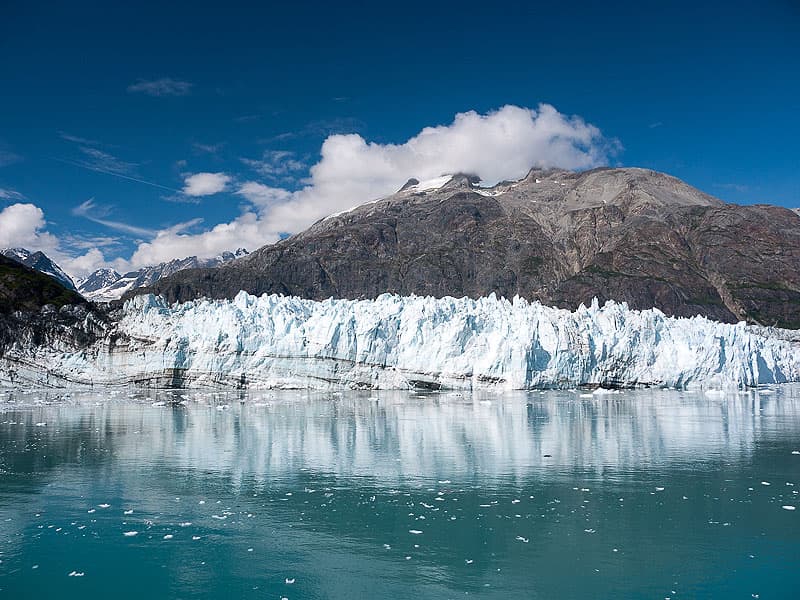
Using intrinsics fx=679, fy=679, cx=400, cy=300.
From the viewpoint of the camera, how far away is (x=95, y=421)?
25531 mm

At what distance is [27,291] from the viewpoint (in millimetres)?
47062

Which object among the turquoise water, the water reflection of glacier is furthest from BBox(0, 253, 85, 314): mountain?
the turquoise water

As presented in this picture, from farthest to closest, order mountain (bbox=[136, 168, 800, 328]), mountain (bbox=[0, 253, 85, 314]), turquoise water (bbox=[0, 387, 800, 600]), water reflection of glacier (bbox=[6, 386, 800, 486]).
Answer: mountain (bbox=[136, 168, 800, 328]) → mountain (bbox=[0, 253, 85, 314]) → water reflection of glacier (bbox=[6, 386, 800, 486]) → turquoise water (bbox=[0, 387, 800, 600])

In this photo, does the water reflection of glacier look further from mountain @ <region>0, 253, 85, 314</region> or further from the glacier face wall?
mountain @ <region>0, 253, 85, 314</region>

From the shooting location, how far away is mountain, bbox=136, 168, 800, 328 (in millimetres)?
123125

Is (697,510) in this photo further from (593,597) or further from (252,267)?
(252,267)

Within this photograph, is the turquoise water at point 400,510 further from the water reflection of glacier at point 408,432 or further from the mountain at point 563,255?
the mountain at point 563,255

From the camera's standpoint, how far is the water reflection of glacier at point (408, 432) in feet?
55.0

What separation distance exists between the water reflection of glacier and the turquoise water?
0.15m

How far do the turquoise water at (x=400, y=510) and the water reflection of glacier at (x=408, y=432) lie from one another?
0.15 metres

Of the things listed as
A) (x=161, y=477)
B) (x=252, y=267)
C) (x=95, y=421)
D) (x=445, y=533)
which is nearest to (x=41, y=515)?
(x=161, y=477)

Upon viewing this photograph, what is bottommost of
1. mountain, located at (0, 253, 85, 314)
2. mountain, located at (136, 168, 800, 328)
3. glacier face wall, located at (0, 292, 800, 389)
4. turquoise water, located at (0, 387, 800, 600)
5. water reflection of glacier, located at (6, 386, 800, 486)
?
turquoise water, located at (0, 387, 800, 600)

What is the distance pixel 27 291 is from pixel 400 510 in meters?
43.4

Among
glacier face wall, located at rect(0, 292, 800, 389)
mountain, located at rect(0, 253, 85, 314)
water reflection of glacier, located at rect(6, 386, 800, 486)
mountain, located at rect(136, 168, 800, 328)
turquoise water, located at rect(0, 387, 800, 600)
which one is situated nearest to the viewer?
turquoise water, located at rect(0, 387, 800, 600)
